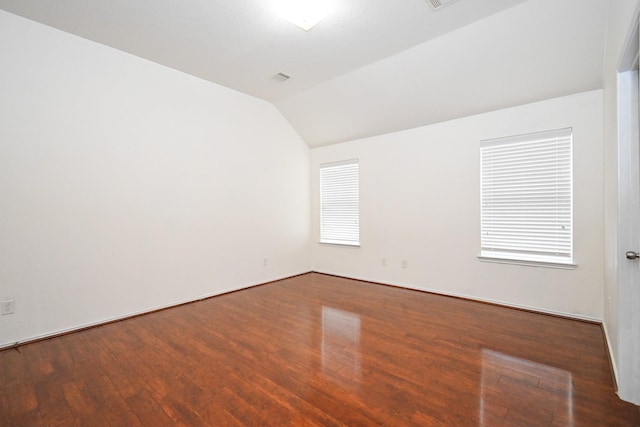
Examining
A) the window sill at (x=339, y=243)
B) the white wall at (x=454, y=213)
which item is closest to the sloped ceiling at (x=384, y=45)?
the white wall at (x=454, y=213)

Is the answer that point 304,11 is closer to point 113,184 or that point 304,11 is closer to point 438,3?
point 438,3

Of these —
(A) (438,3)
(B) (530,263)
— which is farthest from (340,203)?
(A) (438,3)

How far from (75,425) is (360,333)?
2.20m

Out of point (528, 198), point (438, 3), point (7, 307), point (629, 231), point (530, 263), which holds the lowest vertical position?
point (7, 307)

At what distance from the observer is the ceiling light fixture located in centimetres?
261

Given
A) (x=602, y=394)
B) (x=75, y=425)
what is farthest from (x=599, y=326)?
(x=75, y=425)

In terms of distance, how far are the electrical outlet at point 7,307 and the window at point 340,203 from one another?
4206 mm

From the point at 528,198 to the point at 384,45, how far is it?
8.14 ft

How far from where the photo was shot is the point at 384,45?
3.26 meters

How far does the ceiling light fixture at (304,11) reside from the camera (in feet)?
8.57

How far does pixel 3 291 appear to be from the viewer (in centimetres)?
270

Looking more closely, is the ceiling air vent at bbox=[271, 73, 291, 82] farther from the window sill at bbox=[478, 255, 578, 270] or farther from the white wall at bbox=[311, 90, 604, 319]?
the window sill at bbox=[478, 255, 578, 270]

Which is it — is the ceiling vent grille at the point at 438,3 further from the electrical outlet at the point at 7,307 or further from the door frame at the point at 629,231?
the electrical outlet at the point at 7,307

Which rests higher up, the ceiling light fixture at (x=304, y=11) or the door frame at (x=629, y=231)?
the ceiling light fixture at (x=304, y=11)
